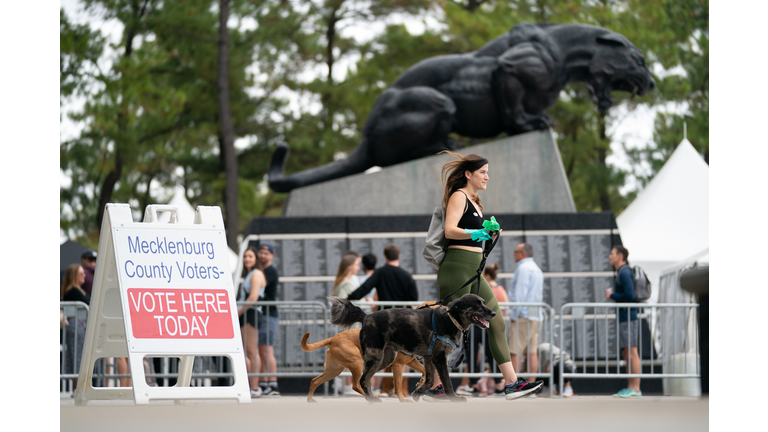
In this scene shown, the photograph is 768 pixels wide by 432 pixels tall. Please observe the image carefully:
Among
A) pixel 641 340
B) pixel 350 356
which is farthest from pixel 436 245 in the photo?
pixel 641 340

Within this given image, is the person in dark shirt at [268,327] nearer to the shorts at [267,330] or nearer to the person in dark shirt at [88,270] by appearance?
the shorts at [267,330]

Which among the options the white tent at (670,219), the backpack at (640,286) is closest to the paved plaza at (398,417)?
the backpack at (640,286)

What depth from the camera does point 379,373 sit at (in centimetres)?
1015

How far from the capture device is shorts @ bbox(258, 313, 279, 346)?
418 inches

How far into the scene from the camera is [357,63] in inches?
1156

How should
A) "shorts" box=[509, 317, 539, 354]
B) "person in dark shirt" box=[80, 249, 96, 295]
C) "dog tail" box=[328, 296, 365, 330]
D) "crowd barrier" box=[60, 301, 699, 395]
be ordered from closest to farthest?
"dog tail" box=[328, 296, 365, 330]
"crowd barrier" box=[60, 301, 699, 395]
"shorts" box=[509, 317, 539, 354]
"person in dark shirt" box=[80, 249, 96, 295]

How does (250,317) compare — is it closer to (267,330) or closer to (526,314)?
(267,330)

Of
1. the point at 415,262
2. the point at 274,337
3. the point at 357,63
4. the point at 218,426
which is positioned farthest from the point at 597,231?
the point at 357,63

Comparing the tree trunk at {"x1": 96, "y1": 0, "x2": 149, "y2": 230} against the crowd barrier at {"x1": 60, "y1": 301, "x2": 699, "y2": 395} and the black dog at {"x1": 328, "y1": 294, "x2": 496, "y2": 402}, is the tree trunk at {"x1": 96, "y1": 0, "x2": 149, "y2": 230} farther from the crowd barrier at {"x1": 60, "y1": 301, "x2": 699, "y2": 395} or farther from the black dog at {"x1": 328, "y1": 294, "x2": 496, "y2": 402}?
the black dog at {"x1": 328, "y1": 294, "x2": 496, "y2": 402}

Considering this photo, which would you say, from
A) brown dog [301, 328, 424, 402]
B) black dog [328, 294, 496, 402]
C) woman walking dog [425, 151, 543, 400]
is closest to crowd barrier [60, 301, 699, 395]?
brown dog [301, 328, 424, 402]

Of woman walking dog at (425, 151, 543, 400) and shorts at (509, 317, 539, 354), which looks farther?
shorts at (509, 317, 539, 354)

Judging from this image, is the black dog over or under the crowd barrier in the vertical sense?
over

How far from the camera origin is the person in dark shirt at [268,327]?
1061cm

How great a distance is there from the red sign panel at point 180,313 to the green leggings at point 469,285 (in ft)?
5.14
